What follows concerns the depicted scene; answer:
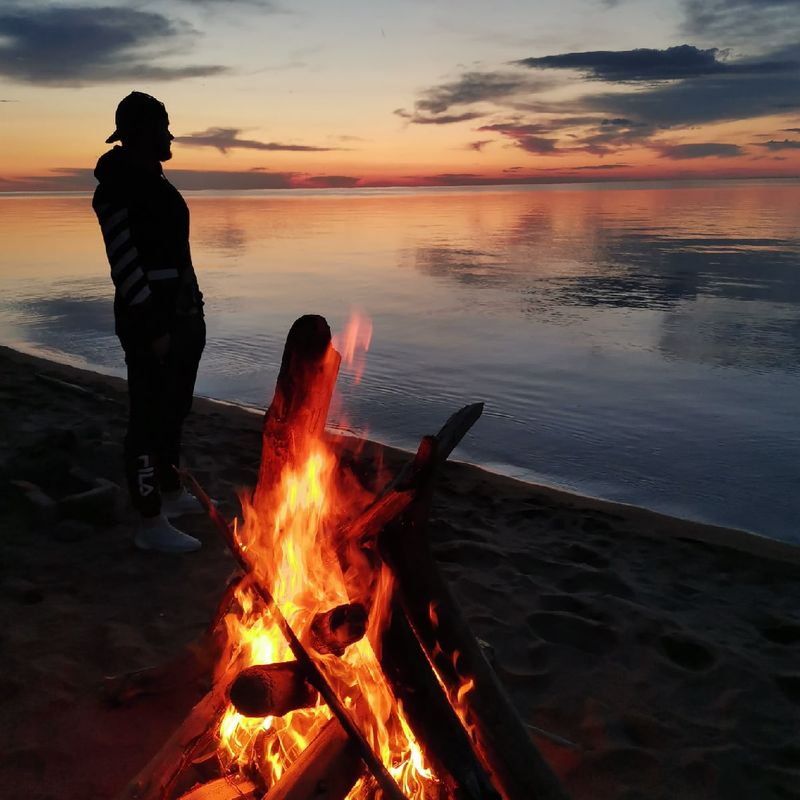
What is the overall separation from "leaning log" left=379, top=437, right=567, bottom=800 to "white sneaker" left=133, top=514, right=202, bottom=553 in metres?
2.84

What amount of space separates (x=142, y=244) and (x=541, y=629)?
3288 mm

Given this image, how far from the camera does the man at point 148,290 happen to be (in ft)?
13.6

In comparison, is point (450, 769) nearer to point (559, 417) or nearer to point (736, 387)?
point (559, 417)

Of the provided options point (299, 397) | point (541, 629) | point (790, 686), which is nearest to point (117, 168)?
point (299, 397)

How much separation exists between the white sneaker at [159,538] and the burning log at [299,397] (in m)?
2.18

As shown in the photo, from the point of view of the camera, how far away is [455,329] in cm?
1447

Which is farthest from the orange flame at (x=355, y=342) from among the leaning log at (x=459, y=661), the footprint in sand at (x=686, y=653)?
the leaning log at (x=459, y=661)

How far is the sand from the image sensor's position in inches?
121

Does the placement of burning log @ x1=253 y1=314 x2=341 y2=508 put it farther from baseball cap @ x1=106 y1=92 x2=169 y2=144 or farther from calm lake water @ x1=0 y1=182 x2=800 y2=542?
calm lake water @ x1=0 y1=182 x2=800 y2=542

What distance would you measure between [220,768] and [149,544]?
2303mm

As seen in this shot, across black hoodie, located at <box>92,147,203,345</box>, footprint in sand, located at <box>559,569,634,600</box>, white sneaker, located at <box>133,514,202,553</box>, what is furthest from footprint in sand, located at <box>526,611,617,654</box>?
black hoodie, located at <box>92,147,203,345</box>

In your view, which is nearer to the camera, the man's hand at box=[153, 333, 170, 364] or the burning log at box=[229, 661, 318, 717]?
the burning log at box=[229, 661, 318, 717]

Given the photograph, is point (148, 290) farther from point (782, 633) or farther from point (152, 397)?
point (782, 633)

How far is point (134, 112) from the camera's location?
13.7 ft
